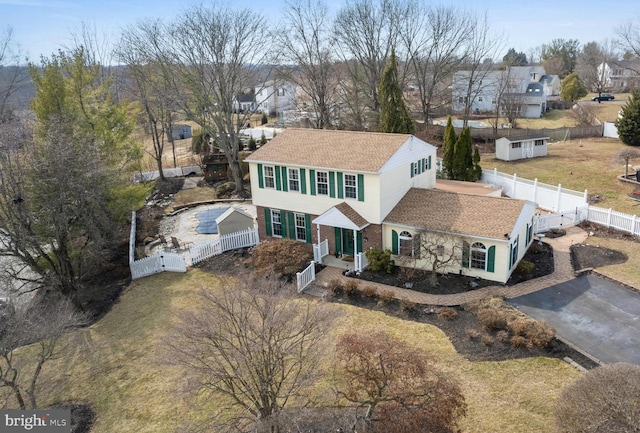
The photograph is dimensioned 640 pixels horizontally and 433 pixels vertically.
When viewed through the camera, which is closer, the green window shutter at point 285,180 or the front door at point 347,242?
the front door at point 347,242

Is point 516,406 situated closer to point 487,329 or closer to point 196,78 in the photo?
point 487,329

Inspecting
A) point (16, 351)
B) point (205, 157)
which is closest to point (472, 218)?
point (16, 351)

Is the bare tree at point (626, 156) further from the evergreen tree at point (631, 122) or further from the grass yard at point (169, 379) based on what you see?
the grass yard at point (169, 379)

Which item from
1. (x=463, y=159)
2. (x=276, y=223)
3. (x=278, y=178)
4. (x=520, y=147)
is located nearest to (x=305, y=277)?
(x=276, y=223)

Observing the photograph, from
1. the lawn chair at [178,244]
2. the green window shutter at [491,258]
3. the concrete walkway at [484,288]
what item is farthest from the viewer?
the lawn chair at [178,244]

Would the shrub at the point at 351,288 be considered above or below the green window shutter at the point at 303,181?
below

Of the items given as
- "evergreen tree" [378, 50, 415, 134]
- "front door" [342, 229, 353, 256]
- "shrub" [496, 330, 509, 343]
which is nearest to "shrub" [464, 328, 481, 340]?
"shrub" [496, 330, 509, 343]

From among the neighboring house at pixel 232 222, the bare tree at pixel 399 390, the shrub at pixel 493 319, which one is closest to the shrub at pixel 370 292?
the shrub at pixel 493 319
